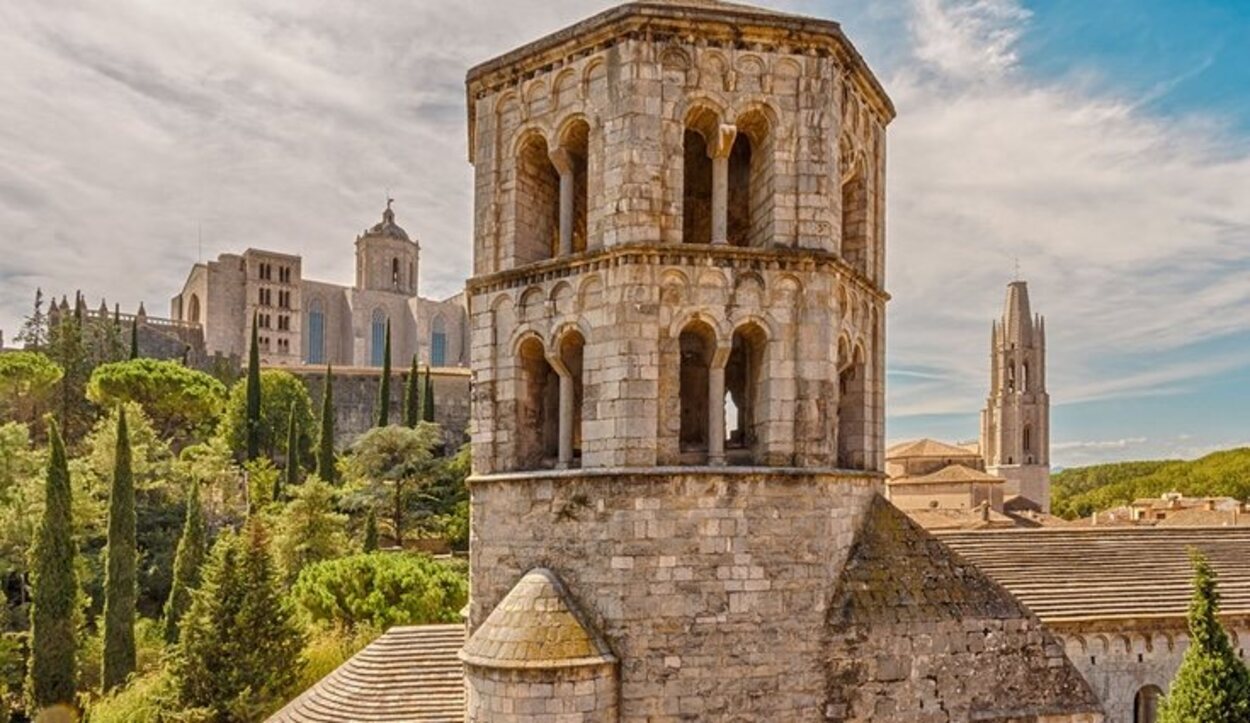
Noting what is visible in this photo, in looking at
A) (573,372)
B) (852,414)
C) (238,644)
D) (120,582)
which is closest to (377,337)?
(120,582)

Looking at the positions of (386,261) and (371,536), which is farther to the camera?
(386,261)

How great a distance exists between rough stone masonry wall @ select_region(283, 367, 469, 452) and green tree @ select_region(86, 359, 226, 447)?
32.2ft

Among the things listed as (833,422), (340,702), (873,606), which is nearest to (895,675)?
(873,606)

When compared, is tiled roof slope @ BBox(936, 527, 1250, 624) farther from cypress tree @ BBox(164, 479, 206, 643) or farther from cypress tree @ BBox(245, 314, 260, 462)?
cypress tree @ BBox(245, 314, 260, 462)

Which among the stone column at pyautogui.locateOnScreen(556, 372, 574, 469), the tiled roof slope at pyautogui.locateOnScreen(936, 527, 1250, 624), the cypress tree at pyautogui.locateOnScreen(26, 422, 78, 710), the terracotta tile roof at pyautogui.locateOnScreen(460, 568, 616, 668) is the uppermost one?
the stone column at pyautogui.locateOnScreen(556, 372, 574, 469)

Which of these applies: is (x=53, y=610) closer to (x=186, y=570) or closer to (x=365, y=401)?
(x=186, y=570)

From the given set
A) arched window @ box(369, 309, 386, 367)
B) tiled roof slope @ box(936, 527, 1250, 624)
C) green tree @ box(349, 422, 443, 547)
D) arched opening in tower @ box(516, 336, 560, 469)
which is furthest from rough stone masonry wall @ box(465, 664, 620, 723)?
arched window @ box(369, 309, 386, 367)

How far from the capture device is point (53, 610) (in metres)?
28.3

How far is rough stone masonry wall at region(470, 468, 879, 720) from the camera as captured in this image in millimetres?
8930

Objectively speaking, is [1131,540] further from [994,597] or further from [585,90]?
[585,90]

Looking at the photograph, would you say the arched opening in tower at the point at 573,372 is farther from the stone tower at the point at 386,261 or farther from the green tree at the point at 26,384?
the stone tower at the point at 386,261

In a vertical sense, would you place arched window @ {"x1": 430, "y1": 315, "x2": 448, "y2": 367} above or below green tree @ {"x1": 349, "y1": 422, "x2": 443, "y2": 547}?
above

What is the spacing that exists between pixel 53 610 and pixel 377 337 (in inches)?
2633

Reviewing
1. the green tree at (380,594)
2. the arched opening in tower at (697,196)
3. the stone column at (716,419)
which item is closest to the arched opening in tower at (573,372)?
the stone column at (716,419)
